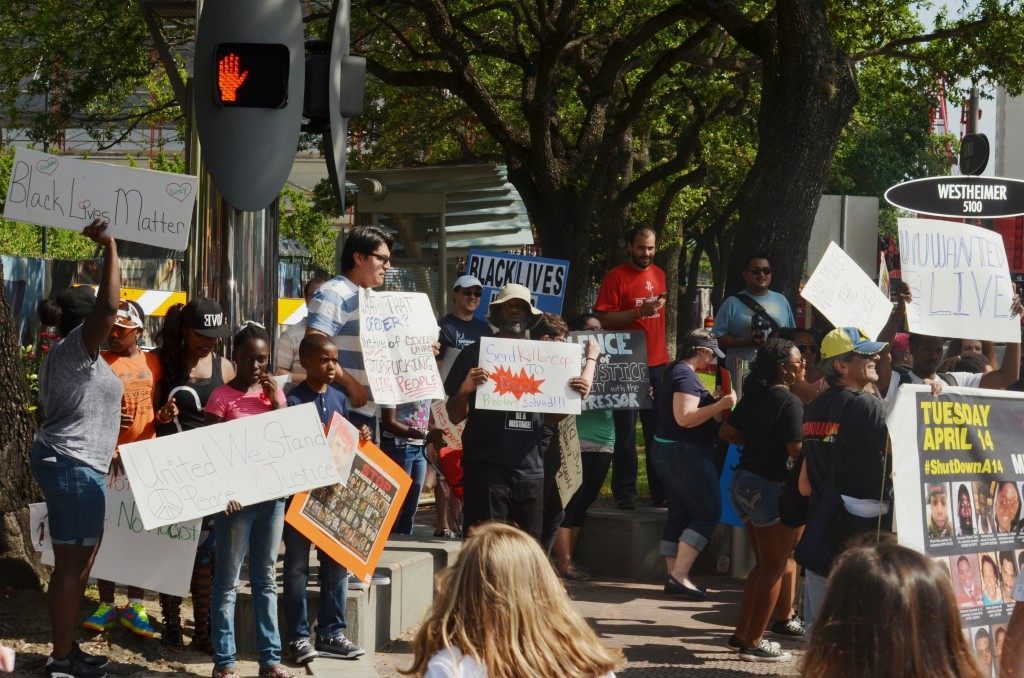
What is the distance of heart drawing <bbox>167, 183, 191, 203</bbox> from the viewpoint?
19.9 feet

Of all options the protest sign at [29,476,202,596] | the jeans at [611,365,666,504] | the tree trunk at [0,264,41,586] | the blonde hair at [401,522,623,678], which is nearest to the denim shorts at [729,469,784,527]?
the jeans at [611,365,666,504]

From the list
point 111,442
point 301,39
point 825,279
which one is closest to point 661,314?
point 825,279

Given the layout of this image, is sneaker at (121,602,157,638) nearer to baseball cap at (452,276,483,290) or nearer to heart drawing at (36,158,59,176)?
heart drawing at (36,158,59,176)

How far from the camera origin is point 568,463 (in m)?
8.75

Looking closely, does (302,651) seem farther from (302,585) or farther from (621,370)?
(621,370)

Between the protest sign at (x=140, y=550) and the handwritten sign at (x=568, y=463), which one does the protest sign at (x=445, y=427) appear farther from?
the protest sign at (x=140, y=550)

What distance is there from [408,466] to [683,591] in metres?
2.18

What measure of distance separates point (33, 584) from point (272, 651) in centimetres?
180

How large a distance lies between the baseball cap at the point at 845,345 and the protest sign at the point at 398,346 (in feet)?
7.44

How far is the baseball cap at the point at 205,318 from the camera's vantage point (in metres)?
6.20

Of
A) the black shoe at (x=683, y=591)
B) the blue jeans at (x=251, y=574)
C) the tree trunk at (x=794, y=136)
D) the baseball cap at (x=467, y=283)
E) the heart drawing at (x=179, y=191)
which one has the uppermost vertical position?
the tree trunk at (x=794, y=136)

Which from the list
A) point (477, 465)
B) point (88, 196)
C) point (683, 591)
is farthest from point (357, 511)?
point (683, 591)

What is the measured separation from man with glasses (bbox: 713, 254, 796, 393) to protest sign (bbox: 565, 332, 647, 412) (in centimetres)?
64

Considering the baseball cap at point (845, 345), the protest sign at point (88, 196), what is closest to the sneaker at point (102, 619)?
the protest sign at point (88, 196)
